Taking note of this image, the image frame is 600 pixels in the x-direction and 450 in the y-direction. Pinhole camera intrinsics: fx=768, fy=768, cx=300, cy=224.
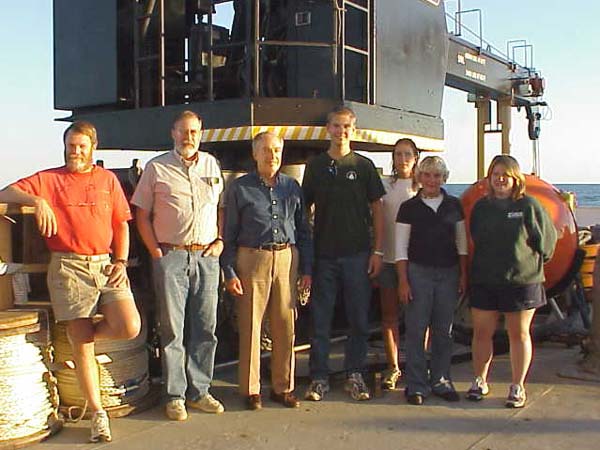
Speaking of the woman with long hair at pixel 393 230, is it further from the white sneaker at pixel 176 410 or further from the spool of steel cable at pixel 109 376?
the spool of steel cable at pixel 109 376

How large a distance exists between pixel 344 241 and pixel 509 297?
1151mm

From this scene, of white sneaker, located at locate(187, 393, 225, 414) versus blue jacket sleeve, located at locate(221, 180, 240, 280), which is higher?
blue jacket sleeve, located at locate(221, 180, 240, 280)

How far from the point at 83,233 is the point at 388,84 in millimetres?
4065

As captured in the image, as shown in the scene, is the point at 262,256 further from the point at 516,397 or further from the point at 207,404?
the point at 516,397

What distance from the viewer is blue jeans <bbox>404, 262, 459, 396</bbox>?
5.18 meters

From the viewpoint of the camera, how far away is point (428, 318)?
17.2ft

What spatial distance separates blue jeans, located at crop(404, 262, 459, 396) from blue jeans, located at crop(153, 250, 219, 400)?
134cm

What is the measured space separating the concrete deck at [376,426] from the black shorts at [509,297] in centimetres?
65

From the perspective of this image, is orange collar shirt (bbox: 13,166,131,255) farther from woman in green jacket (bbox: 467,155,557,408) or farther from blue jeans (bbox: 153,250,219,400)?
woman in green jacket (bbox: 467,155,557,408)

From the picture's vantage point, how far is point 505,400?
5180 millimetres

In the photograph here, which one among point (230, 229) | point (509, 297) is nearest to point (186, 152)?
point (230, 229)

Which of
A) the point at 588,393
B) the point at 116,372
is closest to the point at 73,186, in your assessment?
the point at 116,372

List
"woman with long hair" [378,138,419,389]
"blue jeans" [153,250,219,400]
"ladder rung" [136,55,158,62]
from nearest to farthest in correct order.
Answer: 1. "blue jeans" [153,250,219,400]
2. "woman with long hair" [378,138,419,389]
3. "ladder rung" [136,55,158,62]

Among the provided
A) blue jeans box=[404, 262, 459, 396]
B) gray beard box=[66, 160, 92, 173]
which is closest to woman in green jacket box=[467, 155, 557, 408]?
blue jeans box=[404, 262, 459, 396]
